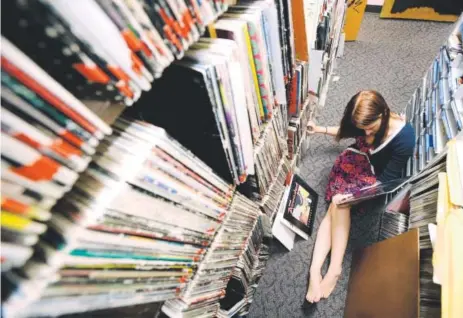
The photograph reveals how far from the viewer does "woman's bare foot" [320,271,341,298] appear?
4.81ft

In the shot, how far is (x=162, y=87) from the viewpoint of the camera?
1.96 ft

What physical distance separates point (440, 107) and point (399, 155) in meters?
0.42

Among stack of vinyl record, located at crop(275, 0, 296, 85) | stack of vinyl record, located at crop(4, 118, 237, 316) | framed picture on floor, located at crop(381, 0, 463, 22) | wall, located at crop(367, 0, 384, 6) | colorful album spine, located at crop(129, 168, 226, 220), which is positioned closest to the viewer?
stack of vinyl record, located at crop(4, 118, 237, 316)

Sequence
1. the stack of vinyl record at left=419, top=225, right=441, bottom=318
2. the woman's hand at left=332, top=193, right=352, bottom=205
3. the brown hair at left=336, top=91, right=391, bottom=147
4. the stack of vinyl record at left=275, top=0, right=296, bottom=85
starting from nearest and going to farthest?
the stack of vinyl record at left=275, top=0, right=296, bottom=85 < the stack of vinyl record at left=419, top=225, right=441, bottom=318 < the brown hair at left=336, top=91, right=391, bottom=147 < the woman's hand at left=332, top=193, right=352, bottom=205

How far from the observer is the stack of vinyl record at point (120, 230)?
15.0 inches

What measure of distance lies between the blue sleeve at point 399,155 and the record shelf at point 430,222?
0.09 metres

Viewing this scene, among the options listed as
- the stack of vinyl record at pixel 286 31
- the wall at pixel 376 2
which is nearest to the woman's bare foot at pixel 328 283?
the stack of vinyl record at pixel 286 31

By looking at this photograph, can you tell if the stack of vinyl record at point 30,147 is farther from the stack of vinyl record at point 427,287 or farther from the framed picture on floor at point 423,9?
the framed picture on floor at point 423,9

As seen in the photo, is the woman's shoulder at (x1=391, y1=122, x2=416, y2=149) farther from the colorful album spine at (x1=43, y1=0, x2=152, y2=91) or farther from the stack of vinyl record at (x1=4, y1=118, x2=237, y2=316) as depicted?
the colorful album spine at (x1=43, y1=0, x2=152, y2=91)

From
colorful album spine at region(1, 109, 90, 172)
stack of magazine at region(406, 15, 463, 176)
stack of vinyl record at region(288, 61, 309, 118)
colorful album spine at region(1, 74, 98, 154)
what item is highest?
stack of magazine at region(406, 15, 463, 176)

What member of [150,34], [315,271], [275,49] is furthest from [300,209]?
[150,34]

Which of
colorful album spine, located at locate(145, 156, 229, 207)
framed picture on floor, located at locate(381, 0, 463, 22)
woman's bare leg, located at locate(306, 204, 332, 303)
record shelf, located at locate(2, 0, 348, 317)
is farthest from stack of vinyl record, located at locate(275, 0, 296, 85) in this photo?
framed picture on floor, located at locate(381, 0, 463, 22)

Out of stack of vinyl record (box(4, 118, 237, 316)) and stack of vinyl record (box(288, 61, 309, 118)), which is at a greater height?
stack of vinyl record (box(288, 61, 309, 118))

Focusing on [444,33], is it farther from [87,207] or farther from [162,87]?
[87,207]
